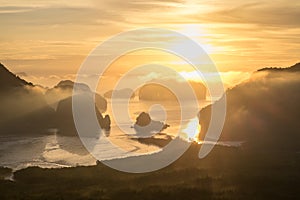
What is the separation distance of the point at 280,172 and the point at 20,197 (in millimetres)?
49463

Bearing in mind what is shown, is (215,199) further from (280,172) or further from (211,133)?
(211,133)

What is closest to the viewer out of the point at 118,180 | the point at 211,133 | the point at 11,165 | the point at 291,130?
the point at 118,180

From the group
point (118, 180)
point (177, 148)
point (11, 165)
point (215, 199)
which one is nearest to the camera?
point (215, 199)

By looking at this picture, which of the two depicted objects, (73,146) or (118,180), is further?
(73,146)

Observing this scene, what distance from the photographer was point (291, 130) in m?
164

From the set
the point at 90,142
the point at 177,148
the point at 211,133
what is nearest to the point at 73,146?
the point at 90,142

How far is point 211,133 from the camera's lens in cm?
19325

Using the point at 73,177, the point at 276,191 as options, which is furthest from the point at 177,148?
the point at 276,191

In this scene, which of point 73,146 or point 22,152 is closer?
point 22,152

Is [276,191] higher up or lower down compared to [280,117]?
lower down

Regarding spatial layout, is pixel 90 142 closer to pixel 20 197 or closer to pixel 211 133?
pixel 211 133

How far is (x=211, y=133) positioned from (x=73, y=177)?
4259 inches

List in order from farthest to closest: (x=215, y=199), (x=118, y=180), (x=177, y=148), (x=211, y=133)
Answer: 1. (x=211, y=133)
2. (x=177, y=148)
3. (x=118, y=180)
4. (x=215, y=199)

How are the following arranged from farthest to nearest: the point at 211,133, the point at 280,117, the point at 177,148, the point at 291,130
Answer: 1. the point at 211,133
2. the point at 280,117
3. the point at 291,130
4. the point at 177,148
